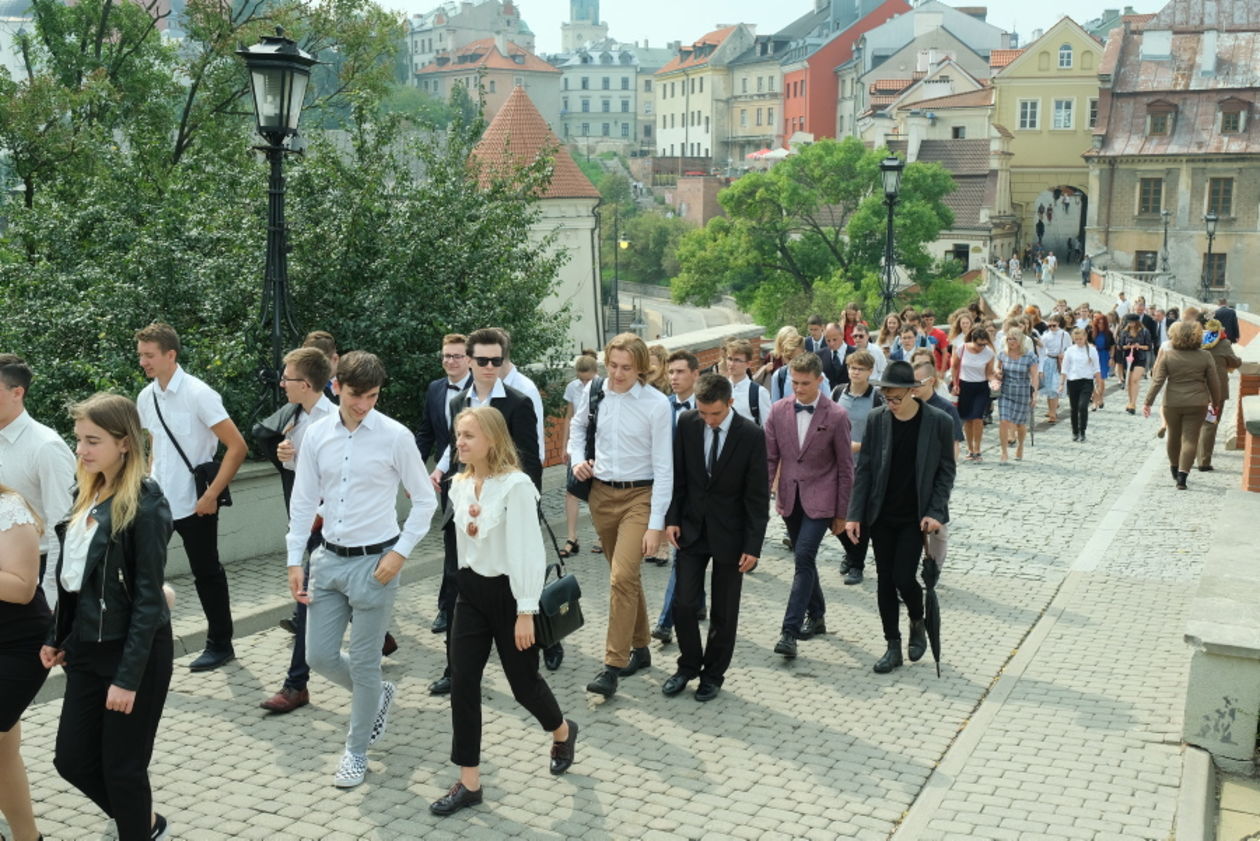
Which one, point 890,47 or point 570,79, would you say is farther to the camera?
point 570,79

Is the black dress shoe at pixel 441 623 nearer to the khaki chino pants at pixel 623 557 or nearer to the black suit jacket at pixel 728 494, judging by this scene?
the khaki chino pants at pixel 623 557

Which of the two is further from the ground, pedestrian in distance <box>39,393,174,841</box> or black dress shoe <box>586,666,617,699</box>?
pedestrian in distance <box>39,393,174,841</box>

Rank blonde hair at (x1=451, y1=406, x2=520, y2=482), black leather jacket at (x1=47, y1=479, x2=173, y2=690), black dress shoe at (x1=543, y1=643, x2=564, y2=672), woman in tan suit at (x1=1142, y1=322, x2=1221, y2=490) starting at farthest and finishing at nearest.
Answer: woman in tan suit at (x1=1142, y1=322, x2=1221, y2=490), black dress shoe at (x1=543, y1=643, x2=564, y2=672), blonde hair at (x1=451, y1=406, x2=520, y2=482), black leather jacket at (x1=47, y1=479, x2=173, y2=690)

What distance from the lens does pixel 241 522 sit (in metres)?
10.5

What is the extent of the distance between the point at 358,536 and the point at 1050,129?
79.8 m

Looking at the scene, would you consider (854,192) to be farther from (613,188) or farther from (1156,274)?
(613,188)

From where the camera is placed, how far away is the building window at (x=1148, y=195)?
70.0 meters

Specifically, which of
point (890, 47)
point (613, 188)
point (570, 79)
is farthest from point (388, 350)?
point (570, 79)

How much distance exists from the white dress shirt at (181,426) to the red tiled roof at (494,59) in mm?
139631

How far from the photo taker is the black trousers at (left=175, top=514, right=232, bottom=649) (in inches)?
307

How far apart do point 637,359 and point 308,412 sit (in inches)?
72.8

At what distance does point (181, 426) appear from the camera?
7.68 metres

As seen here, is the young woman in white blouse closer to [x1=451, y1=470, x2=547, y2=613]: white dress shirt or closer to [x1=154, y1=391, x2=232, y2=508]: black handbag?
[x1=451, y1=470, x2=547, y2=613]: white dress shirt

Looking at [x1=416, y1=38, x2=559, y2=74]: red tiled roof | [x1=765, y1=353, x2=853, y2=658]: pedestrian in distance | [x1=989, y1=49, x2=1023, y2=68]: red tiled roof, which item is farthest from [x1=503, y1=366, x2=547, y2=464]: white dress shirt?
[x1=416, y1=38, x2=559, y2=74]: red tiled roof
